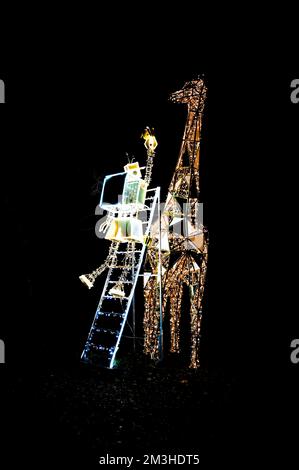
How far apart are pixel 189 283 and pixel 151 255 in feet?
2.02

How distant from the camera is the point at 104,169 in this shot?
5184mm

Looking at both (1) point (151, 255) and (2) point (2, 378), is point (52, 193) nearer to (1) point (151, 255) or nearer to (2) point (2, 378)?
(1) point (151, 255)

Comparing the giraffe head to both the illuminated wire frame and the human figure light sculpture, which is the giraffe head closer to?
the illuminated wire frame

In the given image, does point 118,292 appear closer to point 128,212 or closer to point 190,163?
point 128,212

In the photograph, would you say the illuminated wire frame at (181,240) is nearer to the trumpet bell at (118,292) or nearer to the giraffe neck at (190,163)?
the giraffe neck at (190,163)

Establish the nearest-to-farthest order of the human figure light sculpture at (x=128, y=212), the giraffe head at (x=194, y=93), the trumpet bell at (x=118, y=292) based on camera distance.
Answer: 1. the human figure light sculpture at (x=128, y=212)
2. the trumpet bell at (x=118, y=292)
3. the giraffe head at (x=194, y=93)

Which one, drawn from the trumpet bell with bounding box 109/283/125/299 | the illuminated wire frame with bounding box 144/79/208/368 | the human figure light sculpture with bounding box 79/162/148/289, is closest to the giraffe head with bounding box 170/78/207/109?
the illuminated wire frame with bounding box 144/79/208/368

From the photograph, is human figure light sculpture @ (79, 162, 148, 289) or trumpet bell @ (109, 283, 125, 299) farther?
trumpet bell @ (109, 283, 125, 299)

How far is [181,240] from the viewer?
3.96m

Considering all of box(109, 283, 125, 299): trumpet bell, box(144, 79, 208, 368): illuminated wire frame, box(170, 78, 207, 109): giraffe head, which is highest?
box(170, 78, 207, 109): giraffe head

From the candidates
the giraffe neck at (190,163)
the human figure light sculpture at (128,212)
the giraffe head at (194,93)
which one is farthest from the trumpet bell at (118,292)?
the giraffe head at (194,93)

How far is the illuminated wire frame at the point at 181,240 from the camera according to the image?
388 centimetres

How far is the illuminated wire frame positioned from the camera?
388 centimetres
